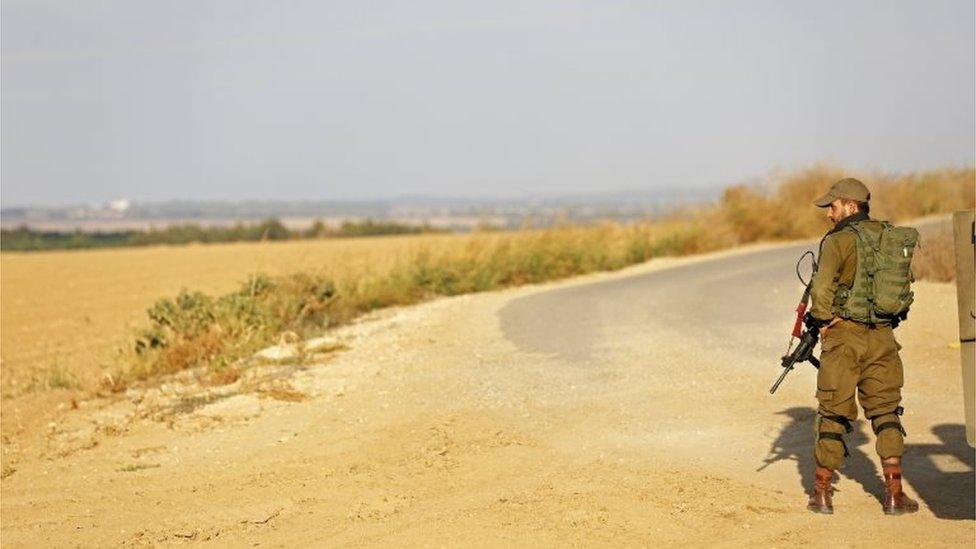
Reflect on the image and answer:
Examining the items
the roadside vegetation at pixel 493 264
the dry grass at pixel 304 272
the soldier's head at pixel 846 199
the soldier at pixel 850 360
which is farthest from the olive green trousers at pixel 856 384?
the roadside vegetation at pixel 493 264

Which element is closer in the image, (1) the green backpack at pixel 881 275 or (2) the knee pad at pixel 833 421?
(1) the green backpack at pixel 881 275

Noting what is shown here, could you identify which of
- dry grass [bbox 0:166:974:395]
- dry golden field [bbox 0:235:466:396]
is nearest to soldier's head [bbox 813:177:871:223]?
dry grass [bbox 0:166:974:395]

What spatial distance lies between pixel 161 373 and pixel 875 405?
9575 millimetres

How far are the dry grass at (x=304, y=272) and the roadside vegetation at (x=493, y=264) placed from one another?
33 millimetres

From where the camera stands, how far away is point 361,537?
8.26 m

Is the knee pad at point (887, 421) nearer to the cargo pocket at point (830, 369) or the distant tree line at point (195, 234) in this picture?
the cargo pocket at point (830, 369)

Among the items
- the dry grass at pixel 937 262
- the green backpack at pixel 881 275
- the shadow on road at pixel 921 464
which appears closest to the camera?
the green backpack at pixel 881 275

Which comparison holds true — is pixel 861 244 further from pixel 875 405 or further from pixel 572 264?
pixel 572 264

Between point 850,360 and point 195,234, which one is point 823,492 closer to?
point 850,360

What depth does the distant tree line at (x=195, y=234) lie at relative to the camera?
50.5 metres

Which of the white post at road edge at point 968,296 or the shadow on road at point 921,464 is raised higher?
the white post at road edge at point 968,296

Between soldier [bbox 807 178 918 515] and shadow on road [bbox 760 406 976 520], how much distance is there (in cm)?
51

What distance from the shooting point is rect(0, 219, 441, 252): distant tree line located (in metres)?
50.5

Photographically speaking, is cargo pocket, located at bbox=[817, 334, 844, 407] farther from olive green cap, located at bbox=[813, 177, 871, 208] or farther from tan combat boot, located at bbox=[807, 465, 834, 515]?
olive green cap, located at bbox=[813, 177, 871, 208]
